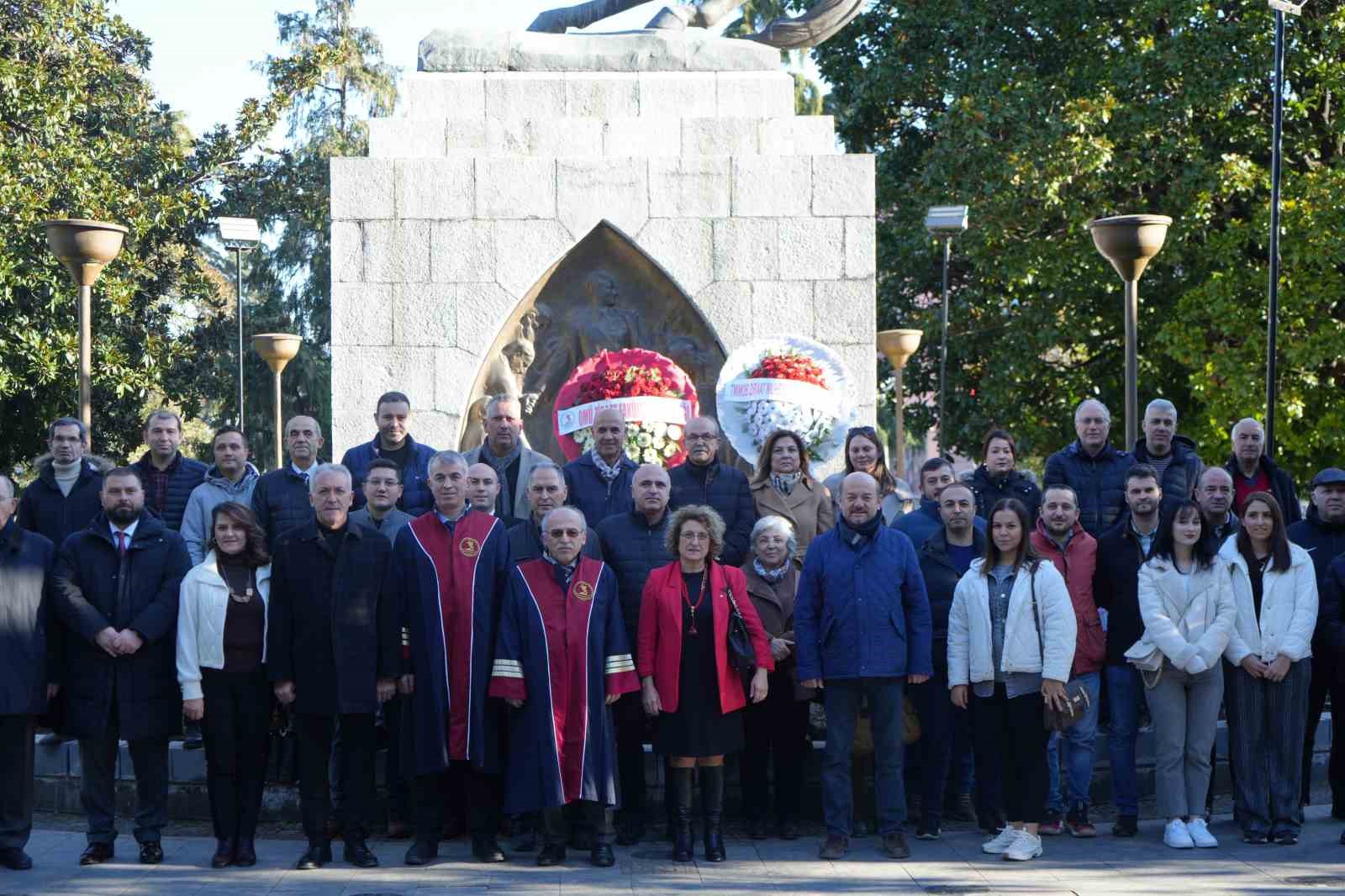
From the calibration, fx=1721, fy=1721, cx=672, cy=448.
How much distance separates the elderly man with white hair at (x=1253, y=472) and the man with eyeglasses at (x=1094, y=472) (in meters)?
0.87

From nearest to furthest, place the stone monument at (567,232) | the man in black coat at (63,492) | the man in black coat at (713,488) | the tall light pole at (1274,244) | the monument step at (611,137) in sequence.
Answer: the man in black coat at (713,488), the man in black coat at (63,492), the stone monument at (567,232), the monument step at (611,137), the tall light pole at (1274,244)

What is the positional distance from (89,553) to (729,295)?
5.14 metres

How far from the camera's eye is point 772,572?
7.94 meters

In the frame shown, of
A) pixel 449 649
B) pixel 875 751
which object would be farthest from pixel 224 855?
pixel 875 751

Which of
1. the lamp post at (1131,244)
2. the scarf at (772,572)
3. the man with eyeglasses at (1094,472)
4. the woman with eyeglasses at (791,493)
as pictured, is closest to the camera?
the scarf at (772,572)

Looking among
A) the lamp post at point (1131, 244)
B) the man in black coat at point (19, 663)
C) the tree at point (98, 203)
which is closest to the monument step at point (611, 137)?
the lamp post at point (1131, 244)

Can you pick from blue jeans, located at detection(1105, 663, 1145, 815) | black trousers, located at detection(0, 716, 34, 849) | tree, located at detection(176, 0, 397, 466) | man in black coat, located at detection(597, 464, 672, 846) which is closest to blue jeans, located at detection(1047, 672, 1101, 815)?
blue jeans, located at detection(1105, 663, 1145, 815)

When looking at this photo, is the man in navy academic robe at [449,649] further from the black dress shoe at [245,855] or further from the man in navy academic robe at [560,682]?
the black dress shoe at [245,855]

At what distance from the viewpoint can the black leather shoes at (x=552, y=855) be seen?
7.47 m

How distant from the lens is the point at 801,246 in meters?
11.6

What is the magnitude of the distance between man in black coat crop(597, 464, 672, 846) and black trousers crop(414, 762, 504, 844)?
1.92 ft

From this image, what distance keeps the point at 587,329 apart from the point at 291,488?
134 inches

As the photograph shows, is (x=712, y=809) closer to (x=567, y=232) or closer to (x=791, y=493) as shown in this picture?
(x=791, y=493)

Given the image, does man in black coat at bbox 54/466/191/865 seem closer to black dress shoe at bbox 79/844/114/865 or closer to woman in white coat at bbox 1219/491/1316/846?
black dress shoe at bbox 79/844/114/865
